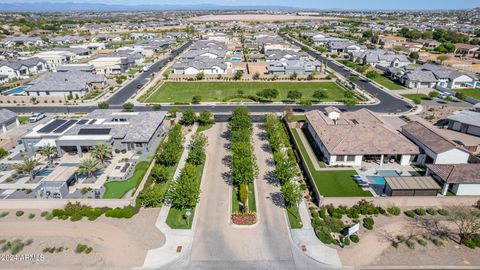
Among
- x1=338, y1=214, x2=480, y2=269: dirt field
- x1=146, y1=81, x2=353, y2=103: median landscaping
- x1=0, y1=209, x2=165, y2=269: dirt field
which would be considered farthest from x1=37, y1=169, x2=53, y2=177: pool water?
x1=338, y1=214, x2=480, y2=269: dirt field

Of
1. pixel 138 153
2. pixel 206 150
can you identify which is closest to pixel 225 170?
pixel 206 150

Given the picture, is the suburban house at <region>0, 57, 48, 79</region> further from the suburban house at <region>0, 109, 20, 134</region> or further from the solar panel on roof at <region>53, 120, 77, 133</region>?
the solar panel on roof at <region>53, 120, 77, 133</region>

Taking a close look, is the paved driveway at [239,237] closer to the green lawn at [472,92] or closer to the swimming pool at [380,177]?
the swimming pool at [380,177]

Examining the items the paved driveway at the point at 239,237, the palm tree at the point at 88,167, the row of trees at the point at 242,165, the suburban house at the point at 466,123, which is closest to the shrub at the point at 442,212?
the paved driveway at the point at 239,237

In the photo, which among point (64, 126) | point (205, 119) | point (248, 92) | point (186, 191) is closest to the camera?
point (186, 191)

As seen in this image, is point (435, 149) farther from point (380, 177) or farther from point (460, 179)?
point (380, 177)

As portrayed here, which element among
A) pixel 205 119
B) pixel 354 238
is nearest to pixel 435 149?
pixel 354 238
